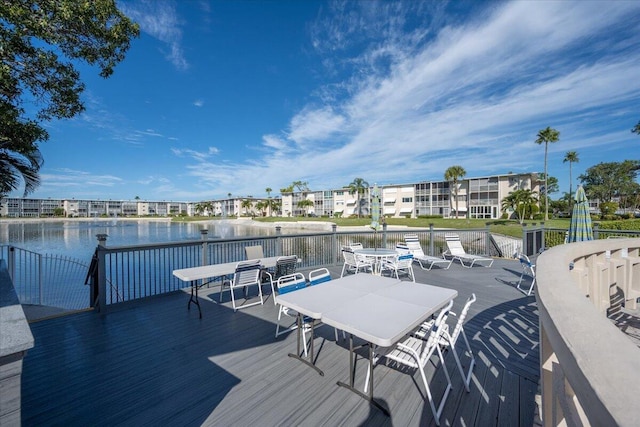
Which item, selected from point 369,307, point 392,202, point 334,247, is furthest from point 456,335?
point 392,202

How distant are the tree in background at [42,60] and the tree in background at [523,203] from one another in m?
40.5

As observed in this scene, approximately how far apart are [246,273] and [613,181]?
2703 inches

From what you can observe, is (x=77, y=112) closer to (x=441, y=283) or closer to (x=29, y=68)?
(x=29, y=68)

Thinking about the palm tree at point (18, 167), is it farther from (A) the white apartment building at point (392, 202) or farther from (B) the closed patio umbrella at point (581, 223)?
(A) the white apartment building at point (392, 202)

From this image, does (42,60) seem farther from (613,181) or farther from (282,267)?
(613,181)

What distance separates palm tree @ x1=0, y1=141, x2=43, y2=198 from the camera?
5.24 m

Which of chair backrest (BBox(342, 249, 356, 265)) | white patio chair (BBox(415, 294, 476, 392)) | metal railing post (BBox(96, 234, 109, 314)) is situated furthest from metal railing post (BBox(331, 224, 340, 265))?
metal railing post (BBox(96, 234, 109, 314))

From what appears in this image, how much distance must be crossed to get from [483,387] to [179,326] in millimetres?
4066

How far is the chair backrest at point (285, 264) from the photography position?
5.63 m

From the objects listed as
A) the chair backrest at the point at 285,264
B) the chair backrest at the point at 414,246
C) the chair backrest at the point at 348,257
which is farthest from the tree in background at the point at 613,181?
the chair backrest at the point at 285,264

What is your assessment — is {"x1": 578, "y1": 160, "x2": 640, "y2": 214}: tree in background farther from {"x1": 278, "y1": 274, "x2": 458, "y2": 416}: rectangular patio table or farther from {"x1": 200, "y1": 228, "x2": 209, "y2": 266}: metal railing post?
{"x1": 200, "y1": 228, "x2": 209, "y2": 266}: metal railing post

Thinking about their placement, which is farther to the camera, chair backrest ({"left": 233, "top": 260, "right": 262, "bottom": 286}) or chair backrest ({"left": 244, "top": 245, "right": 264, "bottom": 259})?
chair backrest ({"left": 244, "top": 245, "right": 264, "bottom": 259})

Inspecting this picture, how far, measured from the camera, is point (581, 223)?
565 centimetres

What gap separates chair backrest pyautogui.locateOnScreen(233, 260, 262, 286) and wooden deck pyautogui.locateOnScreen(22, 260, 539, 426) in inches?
25.6
